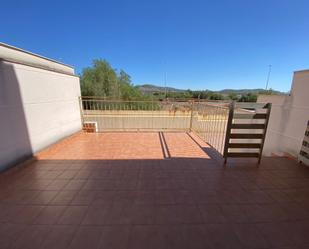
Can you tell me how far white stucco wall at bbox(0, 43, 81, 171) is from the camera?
7.77 ft

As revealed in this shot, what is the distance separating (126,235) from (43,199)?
1.17 meters

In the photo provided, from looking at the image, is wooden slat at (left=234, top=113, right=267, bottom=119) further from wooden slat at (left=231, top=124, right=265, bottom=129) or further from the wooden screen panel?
wooden slat at (left=231, top=124, right=265, bottom=129)

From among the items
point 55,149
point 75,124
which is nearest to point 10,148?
point 55,149

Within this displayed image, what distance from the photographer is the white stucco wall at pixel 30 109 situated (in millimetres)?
2367

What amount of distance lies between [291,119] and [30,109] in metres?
5.17

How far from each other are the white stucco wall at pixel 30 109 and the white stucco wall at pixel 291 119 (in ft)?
16.8

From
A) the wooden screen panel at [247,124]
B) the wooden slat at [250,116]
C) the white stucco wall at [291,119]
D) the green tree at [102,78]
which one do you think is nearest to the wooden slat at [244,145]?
the wooden screen panel at [247,124]

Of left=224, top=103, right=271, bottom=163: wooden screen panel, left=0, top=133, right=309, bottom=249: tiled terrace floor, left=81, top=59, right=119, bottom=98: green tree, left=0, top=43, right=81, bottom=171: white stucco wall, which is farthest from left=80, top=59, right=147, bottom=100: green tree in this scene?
left=224, top=103, right=271, bottom=163: wooden screen panel

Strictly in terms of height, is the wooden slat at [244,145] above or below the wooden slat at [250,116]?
below

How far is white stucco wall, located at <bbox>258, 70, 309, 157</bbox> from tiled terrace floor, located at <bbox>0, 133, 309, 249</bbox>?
487mm

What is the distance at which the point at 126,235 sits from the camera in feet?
4.19

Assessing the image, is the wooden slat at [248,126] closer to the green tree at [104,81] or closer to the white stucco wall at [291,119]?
the white stucco wall at [291,119]

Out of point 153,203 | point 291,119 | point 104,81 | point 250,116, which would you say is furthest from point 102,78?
point 153,203

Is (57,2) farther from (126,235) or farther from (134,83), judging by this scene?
(134,83)
